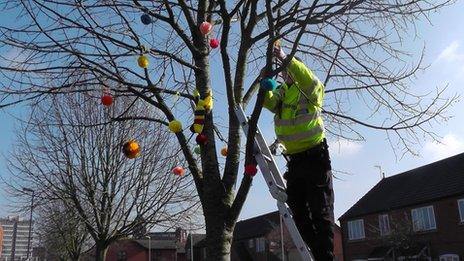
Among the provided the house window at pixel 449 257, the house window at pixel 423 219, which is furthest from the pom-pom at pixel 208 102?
the house window at pixel 423 219

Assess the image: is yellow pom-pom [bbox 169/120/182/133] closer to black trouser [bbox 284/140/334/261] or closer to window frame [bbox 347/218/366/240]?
black trouser [bbox 284/140/334/261]

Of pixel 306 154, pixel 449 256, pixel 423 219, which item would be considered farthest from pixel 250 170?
pixel 423 219

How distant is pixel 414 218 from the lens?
33531 millimetres

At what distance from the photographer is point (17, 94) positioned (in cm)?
628

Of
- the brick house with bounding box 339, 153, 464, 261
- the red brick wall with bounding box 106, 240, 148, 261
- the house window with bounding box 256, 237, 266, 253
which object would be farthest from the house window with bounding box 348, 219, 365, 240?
the red brick wall with bounding box 106, 240, 148, 261

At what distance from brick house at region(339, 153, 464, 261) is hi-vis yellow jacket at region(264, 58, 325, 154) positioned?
27.6m

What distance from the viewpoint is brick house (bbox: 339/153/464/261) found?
1205 inches

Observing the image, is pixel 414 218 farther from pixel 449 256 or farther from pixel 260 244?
pixel 260 244

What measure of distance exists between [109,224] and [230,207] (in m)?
13.3

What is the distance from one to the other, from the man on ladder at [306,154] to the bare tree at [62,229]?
14839 millimetres

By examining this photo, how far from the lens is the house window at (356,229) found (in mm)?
39031

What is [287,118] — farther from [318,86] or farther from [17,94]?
[17,94]

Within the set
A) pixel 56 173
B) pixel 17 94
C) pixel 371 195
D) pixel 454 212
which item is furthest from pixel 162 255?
pixel 17 94

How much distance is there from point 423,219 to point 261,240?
25.8m
